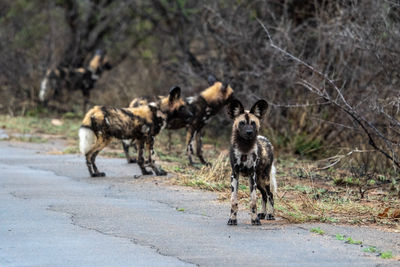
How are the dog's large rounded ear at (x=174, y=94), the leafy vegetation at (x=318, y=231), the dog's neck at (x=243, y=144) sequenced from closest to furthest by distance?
1. the leafy vegetation at (x=318, y=231)
2. the dog's neck at (x=243, y=144)
3. the dog's large rounded ear at (x=174, y=94)

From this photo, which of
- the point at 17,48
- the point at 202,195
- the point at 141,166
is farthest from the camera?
the point at 17,48

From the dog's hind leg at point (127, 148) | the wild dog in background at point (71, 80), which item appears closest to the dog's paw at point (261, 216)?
the dog's hind leg at point (127, 148)

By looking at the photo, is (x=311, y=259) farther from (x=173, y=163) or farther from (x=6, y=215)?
(x=173, y=163)

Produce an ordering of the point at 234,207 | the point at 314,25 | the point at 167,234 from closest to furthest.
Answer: the point at 167,234 → the point at 234,207 → the point at 314,25

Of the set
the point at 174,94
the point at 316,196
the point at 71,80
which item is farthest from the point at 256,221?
the point at 71,80

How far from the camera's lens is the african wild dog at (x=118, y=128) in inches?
334

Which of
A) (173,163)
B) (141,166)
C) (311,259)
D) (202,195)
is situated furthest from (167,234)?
(173,163)

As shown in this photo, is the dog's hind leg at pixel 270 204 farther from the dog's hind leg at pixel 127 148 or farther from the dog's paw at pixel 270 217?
the dog's hind leg at pixel 127 148

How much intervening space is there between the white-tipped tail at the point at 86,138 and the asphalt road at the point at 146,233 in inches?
32.8

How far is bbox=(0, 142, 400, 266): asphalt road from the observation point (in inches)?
165

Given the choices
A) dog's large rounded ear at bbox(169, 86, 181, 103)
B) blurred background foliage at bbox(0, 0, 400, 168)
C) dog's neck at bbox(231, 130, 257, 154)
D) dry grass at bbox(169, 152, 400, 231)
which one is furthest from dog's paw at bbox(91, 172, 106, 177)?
dog's neck at bbox(231, 130, 257, 154)

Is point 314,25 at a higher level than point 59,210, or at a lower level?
higher

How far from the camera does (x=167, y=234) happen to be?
195 inches

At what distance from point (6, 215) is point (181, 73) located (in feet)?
26.1
